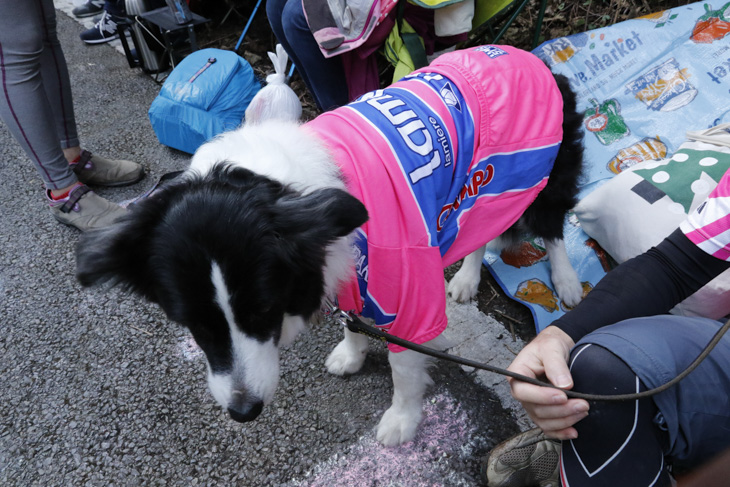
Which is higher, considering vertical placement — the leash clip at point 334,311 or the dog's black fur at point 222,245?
the dog's black fur at point 222,245

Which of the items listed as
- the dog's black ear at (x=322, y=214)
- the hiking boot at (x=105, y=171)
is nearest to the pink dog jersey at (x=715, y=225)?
the dog's black ear at (x=322, y=214)

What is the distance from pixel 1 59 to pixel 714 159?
3.42 m

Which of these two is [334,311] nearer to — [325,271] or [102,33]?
[325,271]

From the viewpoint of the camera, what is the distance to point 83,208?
273 cm

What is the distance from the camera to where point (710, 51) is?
2811mm

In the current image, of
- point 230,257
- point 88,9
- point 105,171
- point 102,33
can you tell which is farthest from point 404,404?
point 88,9

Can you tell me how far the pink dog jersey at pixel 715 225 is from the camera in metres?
1.13

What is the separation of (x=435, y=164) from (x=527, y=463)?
1037 mm

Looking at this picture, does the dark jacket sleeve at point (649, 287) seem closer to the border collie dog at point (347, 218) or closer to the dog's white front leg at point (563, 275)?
the border collie dog at point (347, 218)

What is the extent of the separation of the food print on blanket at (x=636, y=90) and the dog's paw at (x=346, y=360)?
34.5 inches

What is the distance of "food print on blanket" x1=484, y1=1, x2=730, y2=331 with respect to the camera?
256cm

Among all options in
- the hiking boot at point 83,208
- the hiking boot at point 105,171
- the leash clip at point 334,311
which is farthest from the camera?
the hiking boot at point 105,171

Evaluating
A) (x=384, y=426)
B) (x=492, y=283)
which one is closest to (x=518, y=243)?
(x=492, y=283)

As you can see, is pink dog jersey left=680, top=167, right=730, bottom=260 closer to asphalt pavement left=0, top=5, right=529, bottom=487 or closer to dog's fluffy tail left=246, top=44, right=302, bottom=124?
asphalt pavement left=0, top=5, right=529, bottom=487
